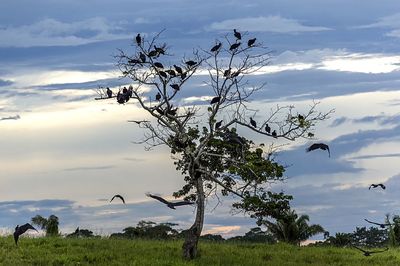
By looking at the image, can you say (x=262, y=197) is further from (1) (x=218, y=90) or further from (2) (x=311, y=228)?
(1) (x=218, y=90)

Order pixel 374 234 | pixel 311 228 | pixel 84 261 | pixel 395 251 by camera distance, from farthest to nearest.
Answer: pixel 374 234 < pixel 311 228 < pixel 395 251 < pixel 84 261

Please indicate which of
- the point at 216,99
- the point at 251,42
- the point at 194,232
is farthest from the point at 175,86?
the point at 194,232

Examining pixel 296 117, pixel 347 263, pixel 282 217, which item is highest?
pixel 296 117

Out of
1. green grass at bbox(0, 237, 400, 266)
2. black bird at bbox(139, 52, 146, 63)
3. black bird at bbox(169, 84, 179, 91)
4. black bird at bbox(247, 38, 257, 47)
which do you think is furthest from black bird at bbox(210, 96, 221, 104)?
green grass at bbox(0, 237, 400, 266)

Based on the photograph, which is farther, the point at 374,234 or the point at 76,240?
the point at 374,234

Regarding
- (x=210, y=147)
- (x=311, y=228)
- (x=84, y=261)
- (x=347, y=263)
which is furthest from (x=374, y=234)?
(x=84, y=261)

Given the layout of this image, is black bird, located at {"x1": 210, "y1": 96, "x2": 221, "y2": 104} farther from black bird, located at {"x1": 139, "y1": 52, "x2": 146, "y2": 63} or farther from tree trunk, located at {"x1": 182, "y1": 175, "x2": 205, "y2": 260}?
tree trunk, located at {"x1": 182, "y1": 175, "x2": 205, "y2": 260}

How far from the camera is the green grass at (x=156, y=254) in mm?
19578

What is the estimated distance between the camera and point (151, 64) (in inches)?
856

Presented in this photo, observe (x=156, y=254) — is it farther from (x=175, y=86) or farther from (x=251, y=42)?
(x=251, y=42)

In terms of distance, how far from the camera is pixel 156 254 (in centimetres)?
2091

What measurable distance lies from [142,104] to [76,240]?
6301mm

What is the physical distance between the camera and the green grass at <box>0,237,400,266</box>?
19578 millimetres

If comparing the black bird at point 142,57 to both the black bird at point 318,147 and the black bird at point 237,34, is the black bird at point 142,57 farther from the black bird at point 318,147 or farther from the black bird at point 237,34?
the black bird at point 318,147
